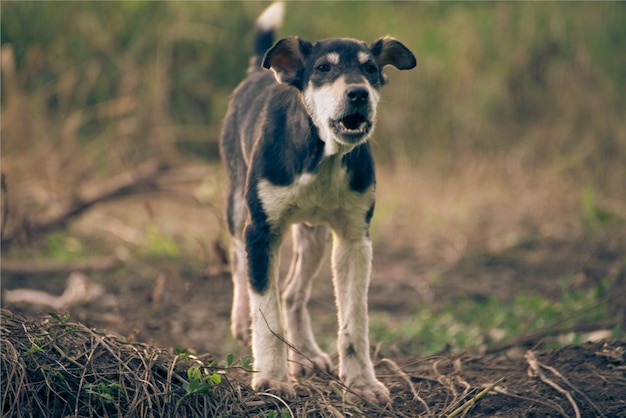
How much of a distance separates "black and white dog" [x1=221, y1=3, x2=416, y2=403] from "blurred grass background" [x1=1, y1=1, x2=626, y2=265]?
3603 millimetres

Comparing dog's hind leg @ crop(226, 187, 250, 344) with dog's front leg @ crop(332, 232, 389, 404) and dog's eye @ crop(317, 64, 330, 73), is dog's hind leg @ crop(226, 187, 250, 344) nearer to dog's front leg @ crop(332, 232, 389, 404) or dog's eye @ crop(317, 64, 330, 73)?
dog's front leg @ crop(332, 232, 389, 404)

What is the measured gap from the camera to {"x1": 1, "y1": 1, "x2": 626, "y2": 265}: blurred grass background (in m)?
8.73

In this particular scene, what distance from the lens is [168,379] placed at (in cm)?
380

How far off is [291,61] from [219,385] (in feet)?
5.46

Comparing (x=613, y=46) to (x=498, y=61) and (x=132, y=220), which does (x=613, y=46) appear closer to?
(x=498, y=61)

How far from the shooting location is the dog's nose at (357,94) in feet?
13.5

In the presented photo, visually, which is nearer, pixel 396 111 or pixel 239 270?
pixel 239 270

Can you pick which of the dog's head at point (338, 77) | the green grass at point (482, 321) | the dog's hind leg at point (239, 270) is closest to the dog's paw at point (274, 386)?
the dog's hind leg at point (239, 270)

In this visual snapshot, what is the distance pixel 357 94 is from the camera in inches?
162

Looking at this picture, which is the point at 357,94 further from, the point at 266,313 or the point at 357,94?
the point at 266,313

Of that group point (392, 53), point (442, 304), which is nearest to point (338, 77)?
point (392, 53)

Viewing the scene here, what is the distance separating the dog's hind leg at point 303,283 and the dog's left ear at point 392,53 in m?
1.06

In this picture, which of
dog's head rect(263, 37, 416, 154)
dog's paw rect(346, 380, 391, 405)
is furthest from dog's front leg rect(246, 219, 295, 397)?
dog's head rect(263, 37, 416, 154)

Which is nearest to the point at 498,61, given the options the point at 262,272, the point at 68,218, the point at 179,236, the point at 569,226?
the point at 569,226
